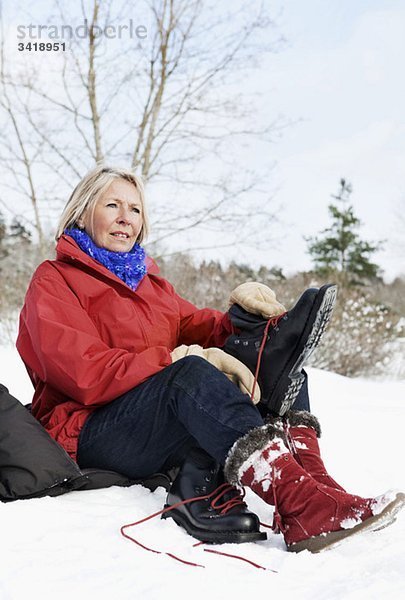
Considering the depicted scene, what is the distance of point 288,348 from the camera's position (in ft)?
6.73

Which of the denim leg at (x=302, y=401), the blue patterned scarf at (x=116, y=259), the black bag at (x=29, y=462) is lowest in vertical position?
the black bag at (x=29, y=462)

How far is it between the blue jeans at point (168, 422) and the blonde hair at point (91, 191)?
2.65 feet

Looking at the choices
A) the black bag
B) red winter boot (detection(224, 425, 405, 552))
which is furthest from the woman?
the black bag

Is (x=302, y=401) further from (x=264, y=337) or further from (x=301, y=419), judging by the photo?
(x=264, y=337)

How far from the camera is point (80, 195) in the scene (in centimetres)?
254

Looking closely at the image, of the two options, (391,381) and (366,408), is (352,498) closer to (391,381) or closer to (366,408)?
(366,408)

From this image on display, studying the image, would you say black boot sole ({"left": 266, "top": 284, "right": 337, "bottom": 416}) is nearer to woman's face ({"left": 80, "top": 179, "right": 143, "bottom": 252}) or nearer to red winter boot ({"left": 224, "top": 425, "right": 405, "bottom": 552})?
red winter boot ({"left": 224, "top": 425, "right": 405, "bottom": 552})

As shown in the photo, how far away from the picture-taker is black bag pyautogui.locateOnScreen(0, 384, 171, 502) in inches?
78.4

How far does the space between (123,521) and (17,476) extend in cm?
39

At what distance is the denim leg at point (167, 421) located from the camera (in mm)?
1813

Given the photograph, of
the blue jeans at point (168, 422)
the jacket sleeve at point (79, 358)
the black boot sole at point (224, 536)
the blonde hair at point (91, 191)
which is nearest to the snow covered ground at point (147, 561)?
the black boot sole at point (224, 536)

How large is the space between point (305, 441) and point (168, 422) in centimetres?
47

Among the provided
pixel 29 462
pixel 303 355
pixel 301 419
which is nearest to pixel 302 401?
pixel 301 419

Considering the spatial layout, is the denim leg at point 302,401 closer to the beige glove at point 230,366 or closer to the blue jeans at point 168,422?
the beige glove at point 230,366
